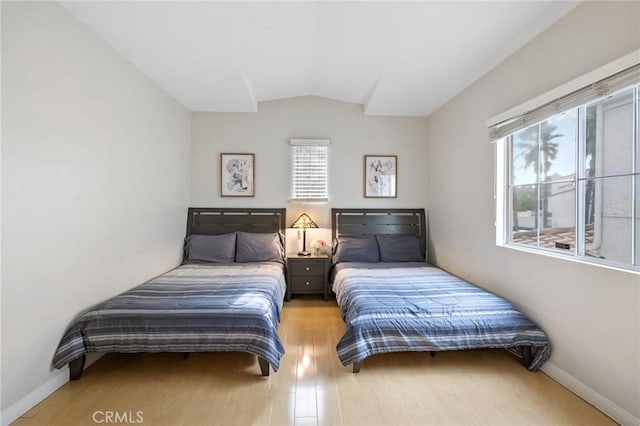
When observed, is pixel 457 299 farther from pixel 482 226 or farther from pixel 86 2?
pixel 86 2

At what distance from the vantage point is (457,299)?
232 cm

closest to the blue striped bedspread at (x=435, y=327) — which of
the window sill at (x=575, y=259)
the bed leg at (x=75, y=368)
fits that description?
the window sill at (x=575, y=259)

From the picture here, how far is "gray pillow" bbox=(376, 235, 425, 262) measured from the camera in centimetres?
369

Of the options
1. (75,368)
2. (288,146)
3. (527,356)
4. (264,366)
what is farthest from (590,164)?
(75,368)

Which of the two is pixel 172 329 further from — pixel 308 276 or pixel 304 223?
pixel 304 223

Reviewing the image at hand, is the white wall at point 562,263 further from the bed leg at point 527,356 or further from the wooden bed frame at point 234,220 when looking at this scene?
the wooden bed frame at point 234,220

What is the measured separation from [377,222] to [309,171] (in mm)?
1191

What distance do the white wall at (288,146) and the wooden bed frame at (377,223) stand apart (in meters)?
0.10

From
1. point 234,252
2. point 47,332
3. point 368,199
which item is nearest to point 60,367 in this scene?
point 47,332

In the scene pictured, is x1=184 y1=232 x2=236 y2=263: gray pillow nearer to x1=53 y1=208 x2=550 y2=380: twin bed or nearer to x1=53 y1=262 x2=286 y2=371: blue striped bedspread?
x1=53 y1=208 x2=550 y2=380: twin bed

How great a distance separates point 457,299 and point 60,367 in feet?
9.41

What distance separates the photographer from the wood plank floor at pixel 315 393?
5.33ft

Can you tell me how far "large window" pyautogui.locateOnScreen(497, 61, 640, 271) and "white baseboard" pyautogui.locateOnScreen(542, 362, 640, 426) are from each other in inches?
31.0

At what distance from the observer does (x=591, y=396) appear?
174 centimetres
